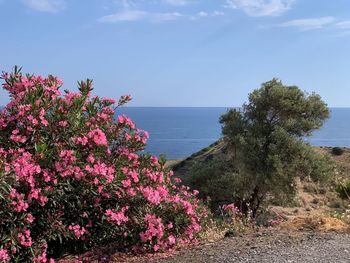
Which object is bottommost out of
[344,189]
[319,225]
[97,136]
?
[344,189]

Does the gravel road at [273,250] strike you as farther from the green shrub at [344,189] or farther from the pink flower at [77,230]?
the green shrub at [344,189]

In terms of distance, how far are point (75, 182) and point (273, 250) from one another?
8.94ft

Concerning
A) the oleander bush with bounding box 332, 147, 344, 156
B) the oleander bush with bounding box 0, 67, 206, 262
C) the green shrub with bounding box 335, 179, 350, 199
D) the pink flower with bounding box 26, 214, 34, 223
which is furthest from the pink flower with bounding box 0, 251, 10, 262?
the oleander bush with bounding box 332, 147, 344, 156

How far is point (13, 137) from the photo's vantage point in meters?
6.00

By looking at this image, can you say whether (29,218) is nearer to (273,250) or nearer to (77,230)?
(77,230)

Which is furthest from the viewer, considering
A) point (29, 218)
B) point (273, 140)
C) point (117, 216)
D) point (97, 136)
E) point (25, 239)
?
point (273, 140)

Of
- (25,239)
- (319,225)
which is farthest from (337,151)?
(25,239)

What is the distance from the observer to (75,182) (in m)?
6.06

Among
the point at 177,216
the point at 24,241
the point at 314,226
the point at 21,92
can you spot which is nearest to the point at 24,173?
the point at 24,241

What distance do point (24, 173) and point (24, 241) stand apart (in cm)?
76

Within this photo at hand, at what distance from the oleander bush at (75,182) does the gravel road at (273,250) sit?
0.41 m

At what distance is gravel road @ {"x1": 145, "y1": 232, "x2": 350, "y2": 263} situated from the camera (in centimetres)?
611

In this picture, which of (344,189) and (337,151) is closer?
(344,189)

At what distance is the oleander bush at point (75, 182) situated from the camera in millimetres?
5594
